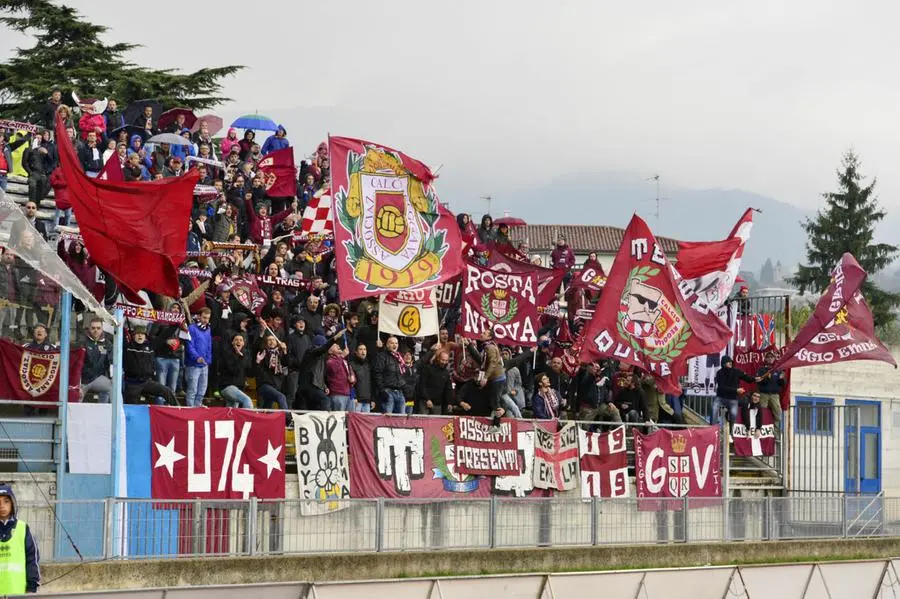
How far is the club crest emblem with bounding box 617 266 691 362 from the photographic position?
87.4ft

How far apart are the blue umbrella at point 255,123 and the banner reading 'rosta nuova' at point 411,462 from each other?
14.6m

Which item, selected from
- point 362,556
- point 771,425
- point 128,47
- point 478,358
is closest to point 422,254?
point 478,358

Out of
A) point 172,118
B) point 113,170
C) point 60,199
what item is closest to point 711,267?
point 172,118

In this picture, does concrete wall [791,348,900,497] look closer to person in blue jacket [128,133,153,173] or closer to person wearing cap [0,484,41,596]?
person in blue jacket [128,133,153,173]

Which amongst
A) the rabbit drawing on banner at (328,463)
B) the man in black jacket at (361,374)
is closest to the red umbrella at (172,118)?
Result: the man in black jacket at (361,374)

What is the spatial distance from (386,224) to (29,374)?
7267 millimetres

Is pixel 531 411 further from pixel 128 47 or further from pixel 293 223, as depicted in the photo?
pixel 128 47

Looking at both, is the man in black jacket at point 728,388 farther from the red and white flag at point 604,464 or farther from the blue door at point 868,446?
the blue door at point 868,446

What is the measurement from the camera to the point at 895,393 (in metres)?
38.8

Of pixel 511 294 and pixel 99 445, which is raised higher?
pixel 511 294

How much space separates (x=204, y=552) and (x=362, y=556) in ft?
7.74

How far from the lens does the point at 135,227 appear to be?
19766 millimetres

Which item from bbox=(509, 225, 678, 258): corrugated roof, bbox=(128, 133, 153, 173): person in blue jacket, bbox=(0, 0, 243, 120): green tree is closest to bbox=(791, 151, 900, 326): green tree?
bbox=(509, 225, 678, 258): corrugated roof

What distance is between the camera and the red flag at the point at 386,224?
79.0 feet
